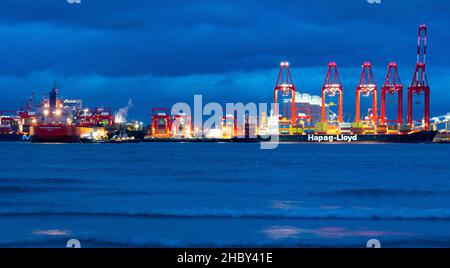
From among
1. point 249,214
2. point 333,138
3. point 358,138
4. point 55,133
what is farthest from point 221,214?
point 333,138

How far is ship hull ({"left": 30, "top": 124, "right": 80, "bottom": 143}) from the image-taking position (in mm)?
132750

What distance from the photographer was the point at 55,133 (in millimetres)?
133625

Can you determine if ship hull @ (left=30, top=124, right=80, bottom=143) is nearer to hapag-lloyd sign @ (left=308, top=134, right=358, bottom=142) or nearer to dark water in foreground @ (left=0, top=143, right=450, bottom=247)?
hapag-lloyd sign @ (left=308, top=134, right=358, bottom=142)

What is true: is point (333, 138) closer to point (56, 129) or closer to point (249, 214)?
point (56, 129)

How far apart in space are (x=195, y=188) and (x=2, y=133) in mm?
154582

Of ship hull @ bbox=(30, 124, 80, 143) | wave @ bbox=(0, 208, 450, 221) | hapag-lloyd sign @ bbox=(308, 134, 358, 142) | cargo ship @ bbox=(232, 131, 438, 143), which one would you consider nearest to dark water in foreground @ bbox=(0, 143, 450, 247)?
wave @ bbox=(0, 208, 450, 221)

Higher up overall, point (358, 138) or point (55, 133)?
point (55, 133)

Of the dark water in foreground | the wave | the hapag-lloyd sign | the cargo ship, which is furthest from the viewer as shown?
the hapag-lloyd sign

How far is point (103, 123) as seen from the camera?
169 m

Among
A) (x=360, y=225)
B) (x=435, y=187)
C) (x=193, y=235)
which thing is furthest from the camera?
(x=435, y=187)
